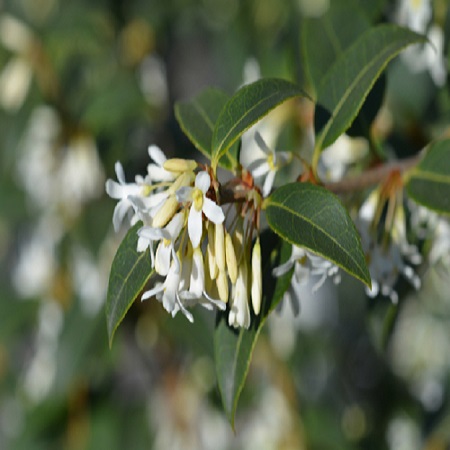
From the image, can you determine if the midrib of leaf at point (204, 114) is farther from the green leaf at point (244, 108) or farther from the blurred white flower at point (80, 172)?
the blurred white flower at point (80, 172)

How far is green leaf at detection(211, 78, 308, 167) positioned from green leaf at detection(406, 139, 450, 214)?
0.18 metres

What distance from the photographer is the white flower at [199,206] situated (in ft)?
1.87

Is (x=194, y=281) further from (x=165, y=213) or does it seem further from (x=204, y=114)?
(x=204, y=114)

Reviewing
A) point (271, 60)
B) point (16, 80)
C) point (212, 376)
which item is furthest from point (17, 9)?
point (212, 376)

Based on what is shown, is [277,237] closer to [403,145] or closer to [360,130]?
[360,130]

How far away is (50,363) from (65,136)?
437 millimetres

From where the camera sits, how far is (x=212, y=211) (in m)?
0.57

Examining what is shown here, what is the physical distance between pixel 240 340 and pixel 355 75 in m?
0.27

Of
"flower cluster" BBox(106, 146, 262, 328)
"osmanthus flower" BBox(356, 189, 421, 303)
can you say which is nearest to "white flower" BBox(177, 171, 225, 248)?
"flower cluster" BBox(106, 146, 262, 328)

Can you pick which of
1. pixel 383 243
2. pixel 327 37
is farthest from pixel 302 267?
pixel 327 37

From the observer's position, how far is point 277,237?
0.70 meters

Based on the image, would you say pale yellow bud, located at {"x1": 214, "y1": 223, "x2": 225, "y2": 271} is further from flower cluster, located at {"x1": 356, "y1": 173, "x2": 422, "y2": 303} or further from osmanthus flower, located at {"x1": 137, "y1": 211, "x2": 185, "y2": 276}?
flower cluster, located at {"x1": 356, "y1": 173, "x2": 422, "y2": 303}

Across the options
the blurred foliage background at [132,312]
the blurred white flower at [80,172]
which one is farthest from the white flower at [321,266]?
the blurred white flower at [80,172]

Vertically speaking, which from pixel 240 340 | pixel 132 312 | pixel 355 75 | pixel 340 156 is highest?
pixel 355 75
